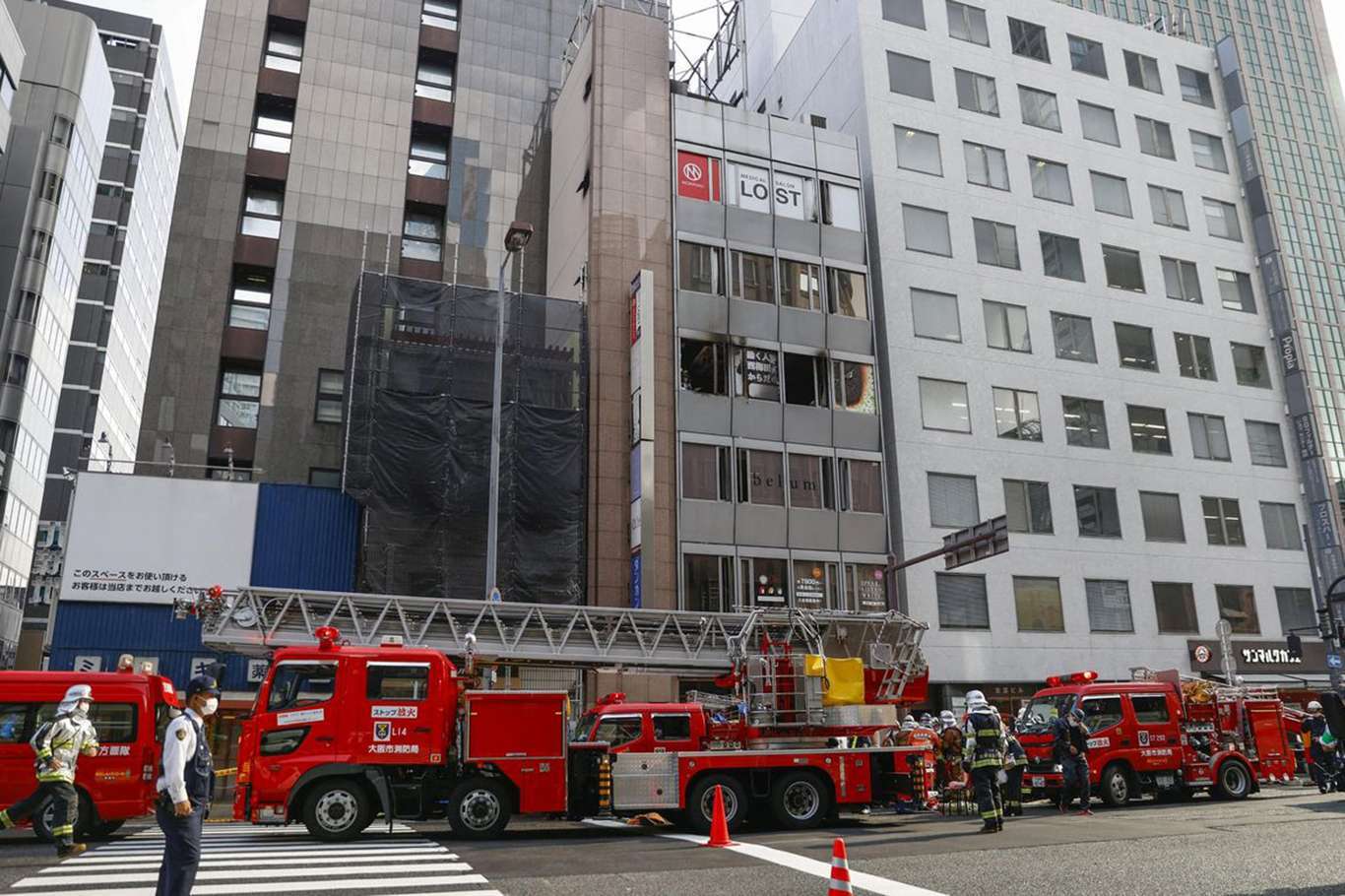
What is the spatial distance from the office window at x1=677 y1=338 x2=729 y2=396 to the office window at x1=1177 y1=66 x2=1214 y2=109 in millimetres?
29255

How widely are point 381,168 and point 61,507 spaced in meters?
44.3

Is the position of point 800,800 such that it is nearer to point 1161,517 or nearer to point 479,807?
point 479,807

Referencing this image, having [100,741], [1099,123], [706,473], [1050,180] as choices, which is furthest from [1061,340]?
[100,741]

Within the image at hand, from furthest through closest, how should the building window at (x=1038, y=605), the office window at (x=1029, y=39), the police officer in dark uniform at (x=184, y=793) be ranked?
the office window at (x=1029, y=39), the building window at (x=1038, y=605), the police officer in dark uniform at (x=184, y=793)

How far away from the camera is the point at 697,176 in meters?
34.9

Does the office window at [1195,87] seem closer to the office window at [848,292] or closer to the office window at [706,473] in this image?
the office window at [848,292]

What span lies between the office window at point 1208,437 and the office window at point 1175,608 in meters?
5.92

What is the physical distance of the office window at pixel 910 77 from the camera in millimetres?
39062

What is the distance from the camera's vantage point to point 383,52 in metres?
45.1

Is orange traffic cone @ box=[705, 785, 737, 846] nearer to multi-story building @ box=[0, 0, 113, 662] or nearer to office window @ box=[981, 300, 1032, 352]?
office window @ box=[981, 300, 1032, 352]

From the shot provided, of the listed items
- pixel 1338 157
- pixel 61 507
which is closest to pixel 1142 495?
pixel 61 507

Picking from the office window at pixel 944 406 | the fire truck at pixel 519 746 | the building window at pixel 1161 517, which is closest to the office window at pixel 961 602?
the office window at pixel 944 406

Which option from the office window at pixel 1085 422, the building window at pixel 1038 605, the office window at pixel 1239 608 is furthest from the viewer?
the office window at pixel 1239 608

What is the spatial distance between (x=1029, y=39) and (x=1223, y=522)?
72.9 feet
